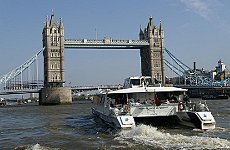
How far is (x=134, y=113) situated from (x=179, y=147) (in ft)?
16.8

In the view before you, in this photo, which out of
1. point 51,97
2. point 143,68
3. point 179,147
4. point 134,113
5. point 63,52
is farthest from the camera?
point 143,68

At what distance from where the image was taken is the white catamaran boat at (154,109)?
1565 centimetres

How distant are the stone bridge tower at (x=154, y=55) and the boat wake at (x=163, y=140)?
8710cm

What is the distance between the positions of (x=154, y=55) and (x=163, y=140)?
92.6 m

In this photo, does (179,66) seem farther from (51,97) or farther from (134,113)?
(134,113)

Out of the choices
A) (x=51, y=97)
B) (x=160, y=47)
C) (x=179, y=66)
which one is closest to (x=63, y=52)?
(x=51, y=97)

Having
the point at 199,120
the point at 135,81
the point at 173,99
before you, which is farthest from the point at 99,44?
the point at 199,120

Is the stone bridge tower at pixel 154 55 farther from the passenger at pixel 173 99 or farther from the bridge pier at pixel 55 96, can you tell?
the passenger at pixel 173 99

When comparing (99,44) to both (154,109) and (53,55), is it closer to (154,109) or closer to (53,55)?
(53,55)

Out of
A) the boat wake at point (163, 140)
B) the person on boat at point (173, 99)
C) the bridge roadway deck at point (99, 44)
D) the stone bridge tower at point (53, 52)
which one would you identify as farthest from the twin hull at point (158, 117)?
the bridge roadway deck at point (99, 44)

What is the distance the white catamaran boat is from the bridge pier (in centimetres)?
5591

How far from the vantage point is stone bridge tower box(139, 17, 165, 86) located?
103m

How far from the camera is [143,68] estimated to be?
10944 centimetres

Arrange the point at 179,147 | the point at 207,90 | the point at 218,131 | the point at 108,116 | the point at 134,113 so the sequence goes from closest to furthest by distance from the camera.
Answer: the point at 179,147 → the point at 218,131 → the point at 134,113 → the point at 108,116 → the point at 207,90
